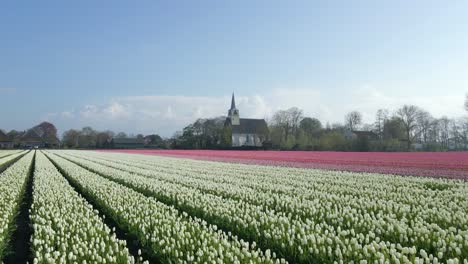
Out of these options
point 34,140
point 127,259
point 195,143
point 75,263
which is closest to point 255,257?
point 127,259

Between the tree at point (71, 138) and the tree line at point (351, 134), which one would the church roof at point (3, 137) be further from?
the tree line at point (351, 134)

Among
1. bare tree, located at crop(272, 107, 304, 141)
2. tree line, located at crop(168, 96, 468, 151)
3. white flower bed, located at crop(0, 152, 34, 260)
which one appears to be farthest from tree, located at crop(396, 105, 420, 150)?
white flower bed, located at crop(0, 152, 34, 260)

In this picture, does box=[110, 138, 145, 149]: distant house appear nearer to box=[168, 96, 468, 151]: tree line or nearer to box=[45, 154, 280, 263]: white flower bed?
box=[168, 96, 468, 151]: tree line

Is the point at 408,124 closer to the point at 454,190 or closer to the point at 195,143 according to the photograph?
the point at 195,143

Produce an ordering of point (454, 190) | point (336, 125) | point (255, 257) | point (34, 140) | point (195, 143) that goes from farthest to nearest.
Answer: point (34, 140)
point (336, 125)
point (195, 143)
point (454, 190)
point (255, 257)

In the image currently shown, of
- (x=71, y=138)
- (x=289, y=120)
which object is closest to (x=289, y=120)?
(x=289, y=120)

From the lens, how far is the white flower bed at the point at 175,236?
6296 mm

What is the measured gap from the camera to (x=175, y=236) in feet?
26.0

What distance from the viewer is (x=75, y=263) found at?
629 centimetres

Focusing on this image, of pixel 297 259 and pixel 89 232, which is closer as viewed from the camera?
pixel 297 259

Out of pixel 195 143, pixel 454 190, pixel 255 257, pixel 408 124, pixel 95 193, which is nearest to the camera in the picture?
pixel 255 257

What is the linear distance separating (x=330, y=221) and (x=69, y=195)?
9005 millimetres

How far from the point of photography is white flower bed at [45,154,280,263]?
630 centimetres

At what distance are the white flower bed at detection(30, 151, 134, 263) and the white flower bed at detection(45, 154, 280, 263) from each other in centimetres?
59
